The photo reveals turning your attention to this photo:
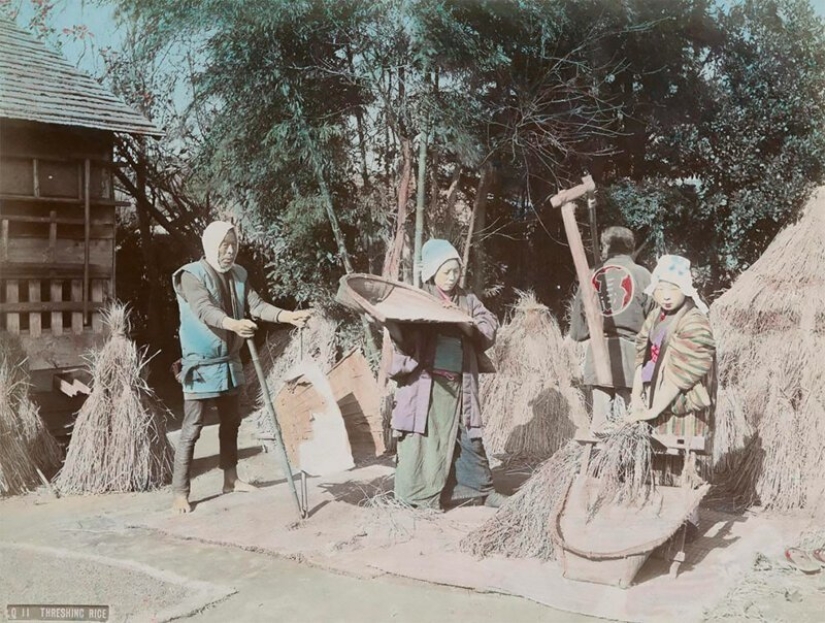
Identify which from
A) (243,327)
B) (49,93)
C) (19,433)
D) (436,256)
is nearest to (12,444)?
(19,433)

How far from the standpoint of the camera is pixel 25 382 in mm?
5492

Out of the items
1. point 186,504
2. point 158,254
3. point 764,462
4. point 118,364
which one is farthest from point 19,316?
point 764,462

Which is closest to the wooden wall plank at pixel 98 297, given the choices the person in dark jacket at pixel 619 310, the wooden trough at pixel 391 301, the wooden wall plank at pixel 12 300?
the wooden wall plank at pixel 12 300

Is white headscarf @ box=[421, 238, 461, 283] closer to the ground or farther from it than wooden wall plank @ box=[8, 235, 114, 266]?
closer to the ground

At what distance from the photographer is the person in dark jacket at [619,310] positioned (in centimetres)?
501

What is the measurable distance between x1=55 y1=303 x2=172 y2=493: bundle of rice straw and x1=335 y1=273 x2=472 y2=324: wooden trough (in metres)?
1.91

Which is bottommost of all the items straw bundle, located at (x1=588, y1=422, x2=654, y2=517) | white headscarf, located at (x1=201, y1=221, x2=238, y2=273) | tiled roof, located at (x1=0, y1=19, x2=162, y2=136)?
straw bundle, located at (x1=588, y1=422, x2=654, y2=517)

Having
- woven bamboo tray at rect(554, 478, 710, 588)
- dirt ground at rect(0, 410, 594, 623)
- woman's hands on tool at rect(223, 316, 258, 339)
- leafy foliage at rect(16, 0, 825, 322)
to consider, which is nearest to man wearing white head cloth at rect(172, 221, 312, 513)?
woman's hands on tool at rect(223, 316, 258, 339)

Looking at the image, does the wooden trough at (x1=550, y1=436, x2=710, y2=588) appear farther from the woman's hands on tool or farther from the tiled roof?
the tiled roof

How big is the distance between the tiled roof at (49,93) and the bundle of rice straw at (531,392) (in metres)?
3.47

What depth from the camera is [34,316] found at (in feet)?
19.5

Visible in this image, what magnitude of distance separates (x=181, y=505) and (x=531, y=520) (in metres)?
2.18

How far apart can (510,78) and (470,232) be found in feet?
4.70

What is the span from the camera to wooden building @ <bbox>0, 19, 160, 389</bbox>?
5852 mm
